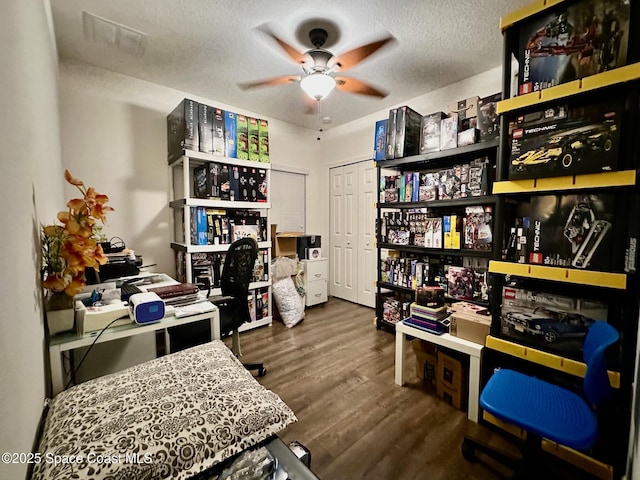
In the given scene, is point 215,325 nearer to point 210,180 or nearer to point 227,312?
point 227,312

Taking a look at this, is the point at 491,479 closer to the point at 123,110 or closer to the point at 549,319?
the point at 549,319

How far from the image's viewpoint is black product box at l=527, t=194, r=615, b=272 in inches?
51.1

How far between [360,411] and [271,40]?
8.99ft

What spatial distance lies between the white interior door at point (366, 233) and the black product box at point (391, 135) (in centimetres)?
99

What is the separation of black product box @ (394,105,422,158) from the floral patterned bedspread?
2491 mm

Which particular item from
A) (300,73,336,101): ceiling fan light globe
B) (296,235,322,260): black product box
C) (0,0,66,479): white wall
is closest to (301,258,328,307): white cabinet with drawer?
(296,235,322,260): black product box

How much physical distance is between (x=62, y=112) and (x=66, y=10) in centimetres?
95

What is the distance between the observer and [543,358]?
4.76 feet

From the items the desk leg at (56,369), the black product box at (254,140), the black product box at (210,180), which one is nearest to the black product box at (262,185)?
the black product box at (254,140)

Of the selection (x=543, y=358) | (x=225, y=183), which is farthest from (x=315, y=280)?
(x=543, y=358)

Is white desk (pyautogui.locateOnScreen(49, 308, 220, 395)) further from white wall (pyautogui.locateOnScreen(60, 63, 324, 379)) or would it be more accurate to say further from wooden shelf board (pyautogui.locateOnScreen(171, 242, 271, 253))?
Answer: white wall (pyautogui.locateOnScreen(60, 63, 324, 379))

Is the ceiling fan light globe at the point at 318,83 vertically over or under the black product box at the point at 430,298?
over

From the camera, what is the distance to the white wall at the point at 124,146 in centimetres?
262

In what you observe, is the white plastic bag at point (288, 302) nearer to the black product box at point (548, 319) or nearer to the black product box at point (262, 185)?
the black product box at point (262, 185)
